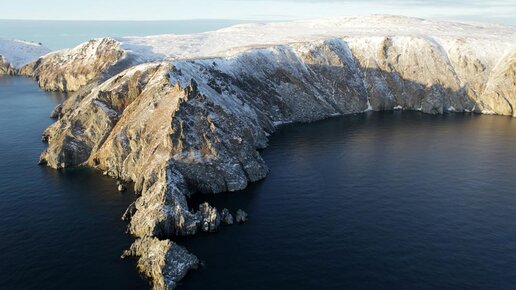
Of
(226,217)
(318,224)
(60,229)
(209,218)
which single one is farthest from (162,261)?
(318,224)

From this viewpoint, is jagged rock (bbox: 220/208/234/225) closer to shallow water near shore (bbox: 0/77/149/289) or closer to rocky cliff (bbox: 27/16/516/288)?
rocky cliff (bbox: 27/16/516/288)

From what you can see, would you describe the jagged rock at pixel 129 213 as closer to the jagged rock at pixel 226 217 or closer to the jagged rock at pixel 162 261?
the jagged rock at pixel 162 261

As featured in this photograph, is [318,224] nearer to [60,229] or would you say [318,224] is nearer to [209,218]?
[209,218]

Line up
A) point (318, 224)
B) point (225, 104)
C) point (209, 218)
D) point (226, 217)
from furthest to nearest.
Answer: point (225, 104) < point (226, 217) < point (318, 224) < point (209, 218)

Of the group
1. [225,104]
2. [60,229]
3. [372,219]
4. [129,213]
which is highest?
[225,104]

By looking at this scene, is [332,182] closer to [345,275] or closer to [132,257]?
[345,275]

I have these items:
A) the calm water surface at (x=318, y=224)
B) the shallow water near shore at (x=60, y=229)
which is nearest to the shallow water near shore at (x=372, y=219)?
the calm water surface at (x=318, y=224)
